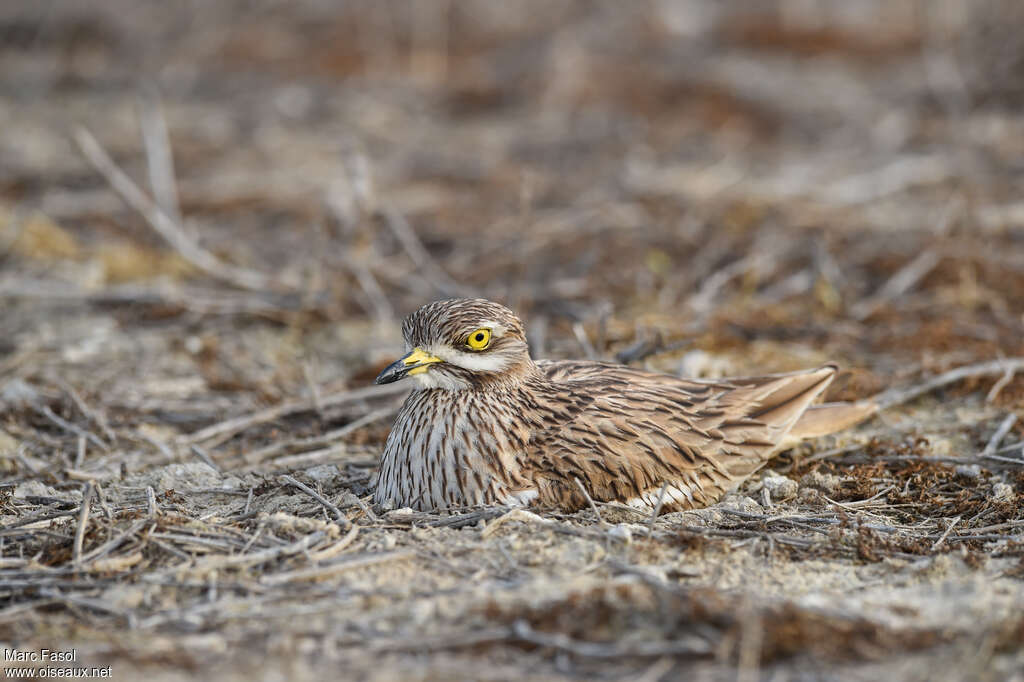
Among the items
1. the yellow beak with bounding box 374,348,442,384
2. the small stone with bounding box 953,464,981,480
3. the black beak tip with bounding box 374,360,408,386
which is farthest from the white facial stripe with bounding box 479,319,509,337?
the small stone with bounding box 953,464,981,480

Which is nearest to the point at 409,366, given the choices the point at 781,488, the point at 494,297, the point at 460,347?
the point at 460,347

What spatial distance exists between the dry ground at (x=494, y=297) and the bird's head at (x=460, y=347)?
0.61 meters

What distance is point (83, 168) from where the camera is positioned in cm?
1100

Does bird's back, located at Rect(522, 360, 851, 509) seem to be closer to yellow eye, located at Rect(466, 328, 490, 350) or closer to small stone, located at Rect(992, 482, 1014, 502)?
yellow eye, located at Rect(466, 328, 490, 350)

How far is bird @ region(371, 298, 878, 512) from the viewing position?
451 cm

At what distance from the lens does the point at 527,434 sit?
15.1 feet

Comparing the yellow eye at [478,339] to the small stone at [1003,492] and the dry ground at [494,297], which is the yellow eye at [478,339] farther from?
the small stone at [1003,492]

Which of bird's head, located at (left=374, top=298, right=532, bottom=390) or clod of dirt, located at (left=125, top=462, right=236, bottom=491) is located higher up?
bird's head, located at (left=374, top=298, right=532, bottom=390)

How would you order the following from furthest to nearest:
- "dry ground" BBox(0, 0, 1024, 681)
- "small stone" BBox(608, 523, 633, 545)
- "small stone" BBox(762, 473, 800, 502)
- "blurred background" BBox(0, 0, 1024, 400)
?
"blurred background" BBox(0, 0, 1024, 400)
"small stone" BBox(762, 473, 800, 502)
"small stone" BBox(608, 523, 633, 545)
"dry ground" BBox(0, 0, 1024, 681)

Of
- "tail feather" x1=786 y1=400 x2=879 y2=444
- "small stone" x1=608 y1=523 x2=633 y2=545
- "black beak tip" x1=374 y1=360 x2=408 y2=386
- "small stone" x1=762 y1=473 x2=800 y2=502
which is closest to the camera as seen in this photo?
"small stone" x1=608 y1=523 x2=633 y2=545

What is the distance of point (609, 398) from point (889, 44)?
39.4 ft

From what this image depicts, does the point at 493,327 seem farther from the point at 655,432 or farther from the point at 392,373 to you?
the point at 655,432

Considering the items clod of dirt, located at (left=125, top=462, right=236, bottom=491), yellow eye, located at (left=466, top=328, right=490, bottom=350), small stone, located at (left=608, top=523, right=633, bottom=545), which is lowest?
small stone, located at (left=608, top=523, right=633, bottom=545)

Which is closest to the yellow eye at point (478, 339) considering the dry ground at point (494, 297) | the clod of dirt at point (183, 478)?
the dry ground at point (494, 297)
